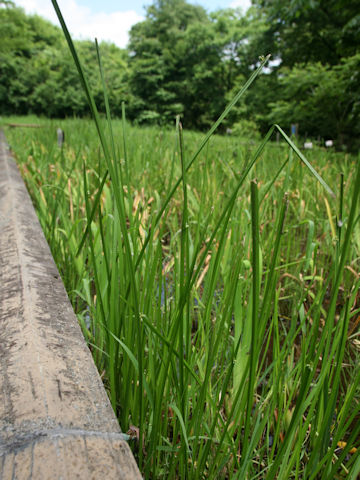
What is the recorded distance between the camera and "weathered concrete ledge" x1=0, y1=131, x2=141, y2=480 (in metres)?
0.27

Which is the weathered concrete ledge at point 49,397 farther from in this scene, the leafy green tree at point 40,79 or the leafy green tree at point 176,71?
the leafy green tree at point 176,71

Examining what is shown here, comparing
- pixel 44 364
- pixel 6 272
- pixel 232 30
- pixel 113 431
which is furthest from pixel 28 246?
pixel 232 30

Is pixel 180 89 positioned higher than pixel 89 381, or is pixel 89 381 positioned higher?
pixel 180 89

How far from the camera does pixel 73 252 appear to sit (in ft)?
3.03

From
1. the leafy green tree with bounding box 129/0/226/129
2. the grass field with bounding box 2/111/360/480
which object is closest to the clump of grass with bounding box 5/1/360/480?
the grass field with bounding box 2/111/360/480

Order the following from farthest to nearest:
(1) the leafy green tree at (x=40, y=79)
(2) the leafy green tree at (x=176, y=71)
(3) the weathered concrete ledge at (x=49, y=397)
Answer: (2) the leafy green tree at (x=176, y=71) < (1) the leafy green tree at (x=40, y=79) < (3) the weathered concrete ledge at (x=49, y=397)

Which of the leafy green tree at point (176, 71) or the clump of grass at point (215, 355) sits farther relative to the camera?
the leafy green tree at point (176, 71)

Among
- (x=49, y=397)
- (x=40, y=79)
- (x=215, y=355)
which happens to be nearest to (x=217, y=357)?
(x=215, y=355)

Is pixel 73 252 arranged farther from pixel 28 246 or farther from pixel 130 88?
pixel 130 88

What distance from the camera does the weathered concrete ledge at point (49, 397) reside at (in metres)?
0.27

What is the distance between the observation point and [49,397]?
333 millimetres

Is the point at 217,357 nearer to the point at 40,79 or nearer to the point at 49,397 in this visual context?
the point at 49,397

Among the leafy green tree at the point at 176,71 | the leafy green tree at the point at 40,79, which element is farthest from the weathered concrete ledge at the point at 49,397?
the leafy green tree at the point at 176,71

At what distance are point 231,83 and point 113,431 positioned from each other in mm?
20220
